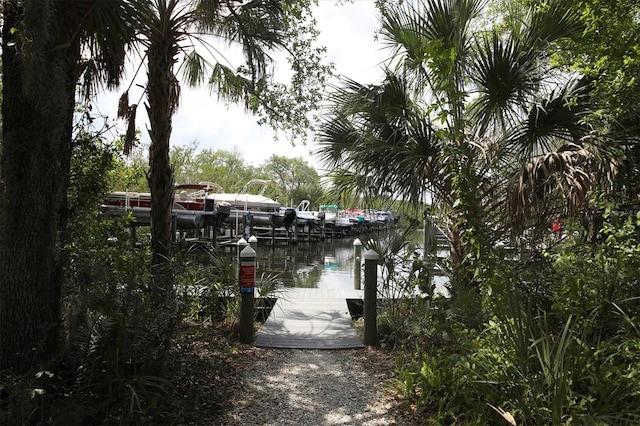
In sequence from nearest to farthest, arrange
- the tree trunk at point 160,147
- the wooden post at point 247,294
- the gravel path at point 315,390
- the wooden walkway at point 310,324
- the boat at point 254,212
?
the gravel path at point 315,390, the wooden post at point 247,294, the wooden walkway at point 310,324, the tree trunk at point 160,147, the boat at point 254,212

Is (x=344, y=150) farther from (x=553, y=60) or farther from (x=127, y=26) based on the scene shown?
(x=127, y=26)

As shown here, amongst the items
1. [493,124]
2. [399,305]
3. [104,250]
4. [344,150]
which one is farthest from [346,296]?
[104,250]

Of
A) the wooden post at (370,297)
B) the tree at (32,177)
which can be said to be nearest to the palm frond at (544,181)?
the wooden post at (370,297)

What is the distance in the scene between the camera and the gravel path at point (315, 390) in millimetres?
3666

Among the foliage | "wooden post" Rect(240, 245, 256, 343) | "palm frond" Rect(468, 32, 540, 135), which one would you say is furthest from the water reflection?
the foliage

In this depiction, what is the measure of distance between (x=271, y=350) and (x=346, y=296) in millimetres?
2877

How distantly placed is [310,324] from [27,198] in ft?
13.4

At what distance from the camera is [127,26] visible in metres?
3.42

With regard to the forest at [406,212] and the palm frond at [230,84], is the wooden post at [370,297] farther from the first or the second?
the palm frond at [230,84]

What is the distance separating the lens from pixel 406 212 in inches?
258

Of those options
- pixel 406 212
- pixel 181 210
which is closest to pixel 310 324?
pixel 406 212

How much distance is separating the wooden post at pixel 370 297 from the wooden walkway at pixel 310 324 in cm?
16

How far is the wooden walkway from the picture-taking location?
569cm

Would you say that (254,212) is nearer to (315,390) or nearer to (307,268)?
(307,268)
